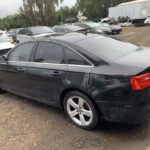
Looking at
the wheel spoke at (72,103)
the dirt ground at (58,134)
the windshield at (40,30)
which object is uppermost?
the wheel spoke at (72,103)

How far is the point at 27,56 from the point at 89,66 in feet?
5.77

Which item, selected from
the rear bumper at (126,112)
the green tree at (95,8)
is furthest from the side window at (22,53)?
the green tree at (95,8)

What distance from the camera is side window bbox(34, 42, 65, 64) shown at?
15.0 ft

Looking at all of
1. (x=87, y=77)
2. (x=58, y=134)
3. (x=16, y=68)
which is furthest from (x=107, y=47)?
(x=16, y=68)

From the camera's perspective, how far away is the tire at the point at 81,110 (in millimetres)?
4090

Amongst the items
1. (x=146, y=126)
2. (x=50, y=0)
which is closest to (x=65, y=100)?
(x=146, y=126)

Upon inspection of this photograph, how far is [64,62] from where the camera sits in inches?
175

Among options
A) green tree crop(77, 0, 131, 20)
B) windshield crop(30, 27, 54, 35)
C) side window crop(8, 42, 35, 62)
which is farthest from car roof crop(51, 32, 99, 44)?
green tree crop(77, 0, 131, 20)

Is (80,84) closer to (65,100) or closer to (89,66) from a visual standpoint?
(89,66)

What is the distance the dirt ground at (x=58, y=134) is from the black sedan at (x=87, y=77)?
9.9 inches

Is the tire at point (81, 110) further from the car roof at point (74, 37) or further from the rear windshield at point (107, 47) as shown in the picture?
the car roof at point (74, 37)

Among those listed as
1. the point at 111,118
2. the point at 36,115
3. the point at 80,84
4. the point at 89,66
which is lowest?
the point at 36,115

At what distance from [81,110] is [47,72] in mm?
919

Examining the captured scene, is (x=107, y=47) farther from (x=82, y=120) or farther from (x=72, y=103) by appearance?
(x=82, y=120)
